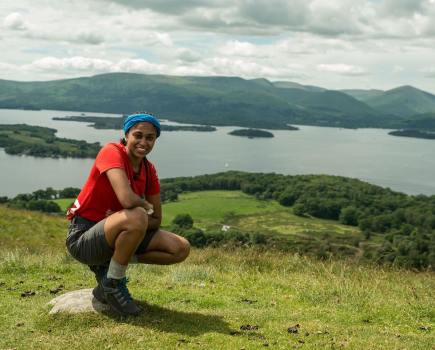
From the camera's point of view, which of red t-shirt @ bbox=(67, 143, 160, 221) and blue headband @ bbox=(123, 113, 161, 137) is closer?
red t-shirt @ bbox=(67, 143, 160, 221)

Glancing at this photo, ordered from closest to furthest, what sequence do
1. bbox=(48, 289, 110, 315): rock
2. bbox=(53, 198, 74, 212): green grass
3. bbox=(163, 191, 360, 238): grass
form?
bbox=(48, 289, 110, 315): rock
bbox=(53, 198, 74, 212): green grass
bbox=(163, 191, 360, 238): grass

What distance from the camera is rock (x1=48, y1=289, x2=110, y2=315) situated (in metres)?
6.57

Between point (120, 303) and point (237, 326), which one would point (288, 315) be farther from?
point (120, 303)

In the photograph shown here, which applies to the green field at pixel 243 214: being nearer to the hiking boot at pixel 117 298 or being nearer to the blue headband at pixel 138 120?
the hiking boot at pixel 117 298

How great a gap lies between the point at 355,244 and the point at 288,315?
81058 millimetres

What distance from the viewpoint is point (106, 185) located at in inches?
250

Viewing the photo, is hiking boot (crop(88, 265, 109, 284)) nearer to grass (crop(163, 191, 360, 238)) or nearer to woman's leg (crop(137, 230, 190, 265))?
woman's leg (crop(137, 230, 190, 265))

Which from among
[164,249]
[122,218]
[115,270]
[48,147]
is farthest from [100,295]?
[48,147]

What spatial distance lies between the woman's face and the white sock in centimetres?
144

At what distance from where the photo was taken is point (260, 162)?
621ft

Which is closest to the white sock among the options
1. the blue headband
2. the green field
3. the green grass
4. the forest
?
the blue headband

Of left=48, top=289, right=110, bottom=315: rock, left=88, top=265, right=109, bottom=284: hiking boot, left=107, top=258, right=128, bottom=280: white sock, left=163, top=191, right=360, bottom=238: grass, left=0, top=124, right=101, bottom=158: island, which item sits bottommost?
left=163, top=191, right=360, bottom=238: grass

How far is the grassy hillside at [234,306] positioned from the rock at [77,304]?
165 millimetres

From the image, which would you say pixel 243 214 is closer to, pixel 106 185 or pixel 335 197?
pixel 335 197
